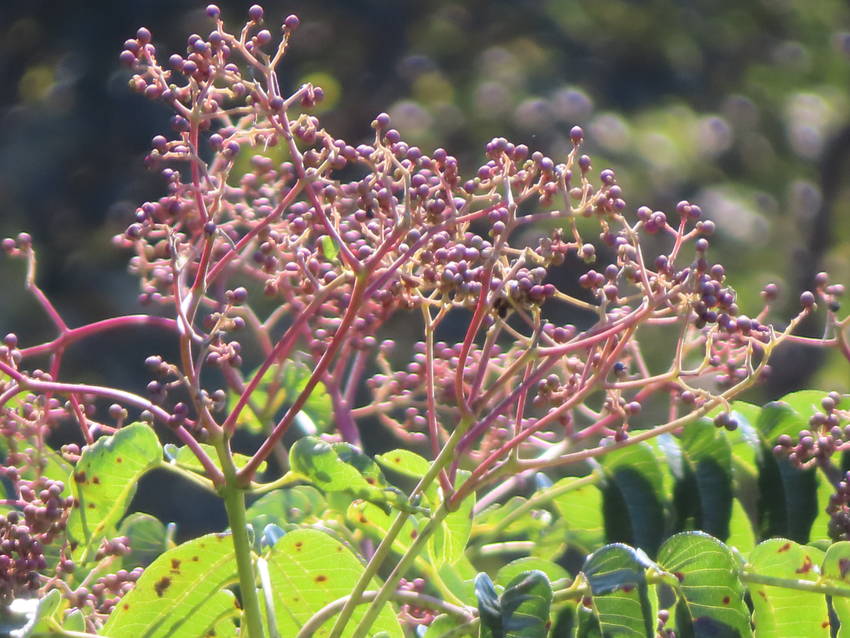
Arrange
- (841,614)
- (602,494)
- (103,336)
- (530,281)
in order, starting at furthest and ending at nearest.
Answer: (103,336) < (602,494) < (841,614) < (530,281)

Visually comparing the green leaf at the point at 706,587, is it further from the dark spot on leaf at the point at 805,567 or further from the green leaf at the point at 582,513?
the green leaf at the point at 582,513

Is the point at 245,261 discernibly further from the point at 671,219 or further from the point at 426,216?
the point at 671,219

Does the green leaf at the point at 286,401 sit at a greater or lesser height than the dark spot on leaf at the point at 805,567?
greater

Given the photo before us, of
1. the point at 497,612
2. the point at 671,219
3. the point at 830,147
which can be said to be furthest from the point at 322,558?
the point at 830,147

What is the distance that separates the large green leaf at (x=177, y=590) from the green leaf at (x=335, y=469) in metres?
0.09

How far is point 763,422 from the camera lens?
0.91 metres

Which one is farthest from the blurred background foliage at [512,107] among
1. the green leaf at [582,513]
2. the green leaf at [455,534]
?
the green leaf at [455,534]

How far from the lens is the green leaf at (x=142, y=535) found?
2.99ft

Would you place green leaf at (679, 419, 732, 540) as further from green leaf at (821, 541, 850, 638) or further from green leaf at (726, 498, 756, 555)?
green leaf at (821, 541, 850, 638)

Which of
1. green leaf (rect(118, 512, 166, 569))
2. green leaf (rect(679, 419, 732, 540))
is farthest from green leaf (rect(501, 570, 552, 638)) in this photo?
green leaf (rect(118, 512, 166, 569))

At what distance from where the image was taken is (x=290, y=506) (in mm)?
948

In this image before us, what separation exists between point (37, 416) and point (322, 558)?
8.9 inches

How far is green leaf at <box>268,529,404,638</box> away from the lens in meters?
0.73

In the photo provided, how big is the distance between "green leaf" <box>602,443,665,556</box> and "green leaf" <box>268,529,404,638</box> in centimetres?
23
